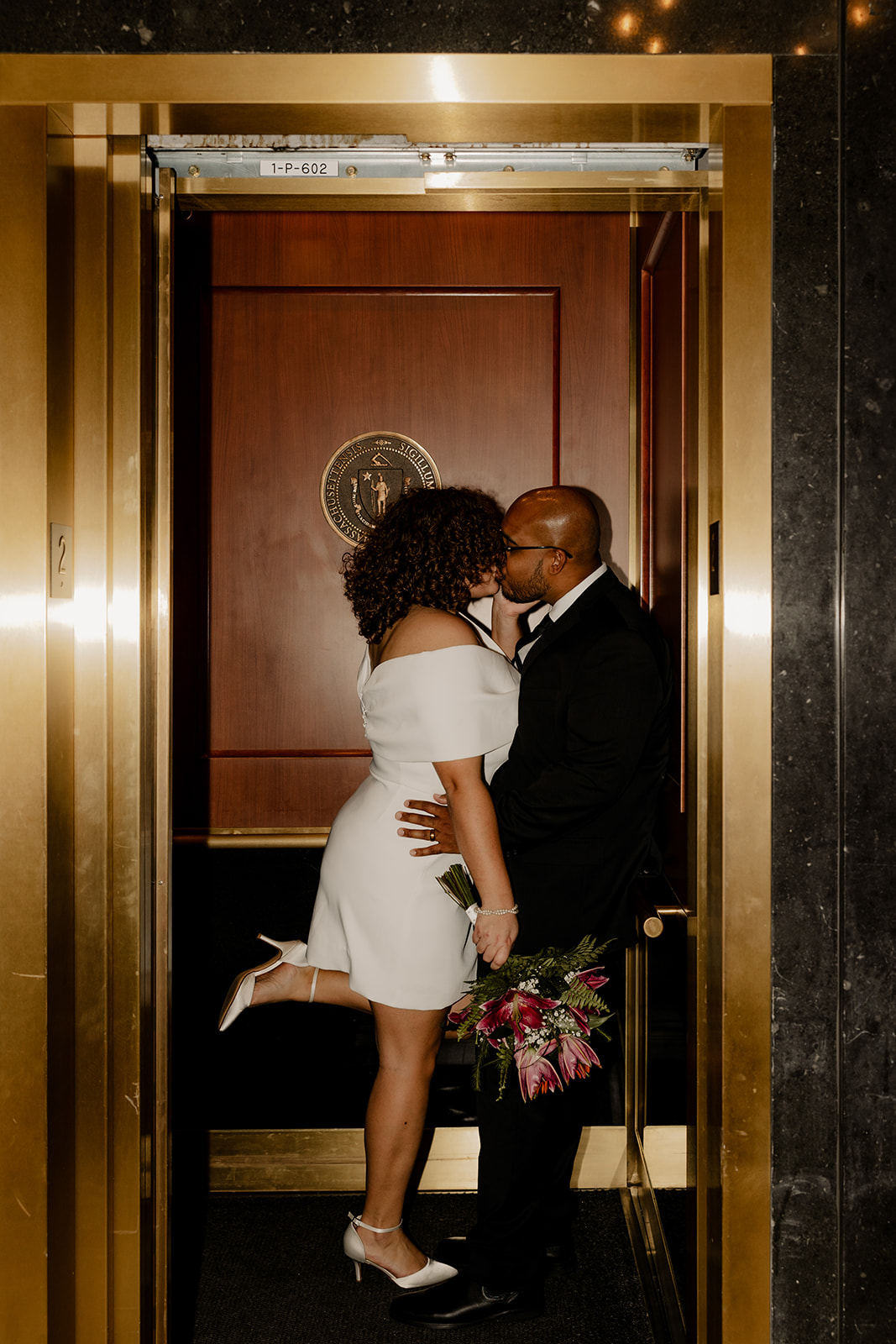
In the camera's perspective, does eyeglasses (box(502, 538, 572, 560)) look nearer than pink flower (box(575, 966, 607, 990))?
No

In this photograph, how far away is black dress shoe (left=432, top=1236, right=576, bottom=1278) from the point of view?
7.94 ft

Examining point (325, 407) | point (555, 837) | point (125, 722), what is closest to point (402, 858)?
point (555, 837)

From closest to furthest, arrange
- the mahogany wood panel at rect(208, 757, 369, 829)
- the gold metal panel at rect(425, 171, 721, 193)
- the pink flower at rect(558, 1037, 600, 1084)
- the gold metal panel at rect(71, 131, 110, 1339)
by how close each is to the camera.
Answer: the gold metal panel at rect(71, 131, 110, 1339) < the gold metal panel at rect(425, 171, 721, 193) < the pink flower at rect(558, 1037, 600, 1084) < the mahogany wood panel at rect(208, 757, 369, 829)

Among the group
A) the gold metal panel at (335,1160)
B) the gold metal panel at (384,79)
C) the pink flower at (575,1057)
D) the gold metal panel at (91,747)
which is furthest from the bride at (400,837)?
the gold metal panel at (384,79)

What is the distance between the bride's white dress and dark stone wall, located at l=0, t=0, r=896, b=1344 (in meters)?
0.78

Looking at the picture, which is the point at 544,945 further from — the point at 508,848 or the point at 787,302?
the point at 787,302

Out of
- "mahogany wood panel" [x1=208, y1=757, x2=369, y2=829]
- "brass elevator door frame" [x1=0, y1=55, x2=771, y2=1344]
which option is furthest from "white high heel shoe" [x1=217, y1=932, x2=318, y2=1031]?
"brass elevator door frame" [x1=0, y1=55, x2=771, y2=1344]

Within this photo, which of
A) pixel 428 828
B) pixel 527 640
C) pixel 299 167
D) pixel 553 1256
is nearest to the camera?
pixel 299 167

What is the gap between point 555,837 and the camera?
223 cm

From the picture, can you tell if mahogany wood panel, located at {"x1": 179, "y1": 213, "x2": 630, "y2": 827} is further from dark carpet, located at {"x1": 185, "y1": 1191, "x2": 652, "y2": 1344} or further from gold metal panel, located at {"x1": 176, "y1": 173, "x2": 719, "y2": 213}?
dark carpet, located at {"x1": 185, "y1": 1191, "x2": 652, "y2": 1344}

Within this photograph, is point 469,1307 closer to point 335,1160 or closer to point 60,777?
point 335,1160

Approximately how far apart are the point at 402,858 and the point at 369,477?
3.77 feet

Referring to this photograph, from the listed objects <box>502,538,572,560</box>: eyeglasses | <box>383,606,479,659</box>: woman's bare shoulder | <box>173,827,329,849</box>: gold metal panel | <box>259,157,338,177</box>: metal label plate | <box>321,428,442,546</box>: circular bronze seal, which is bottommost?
<box>173,827,329,849</box>: gold metal panel

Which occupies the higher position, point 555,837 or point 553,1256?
point 555,837
